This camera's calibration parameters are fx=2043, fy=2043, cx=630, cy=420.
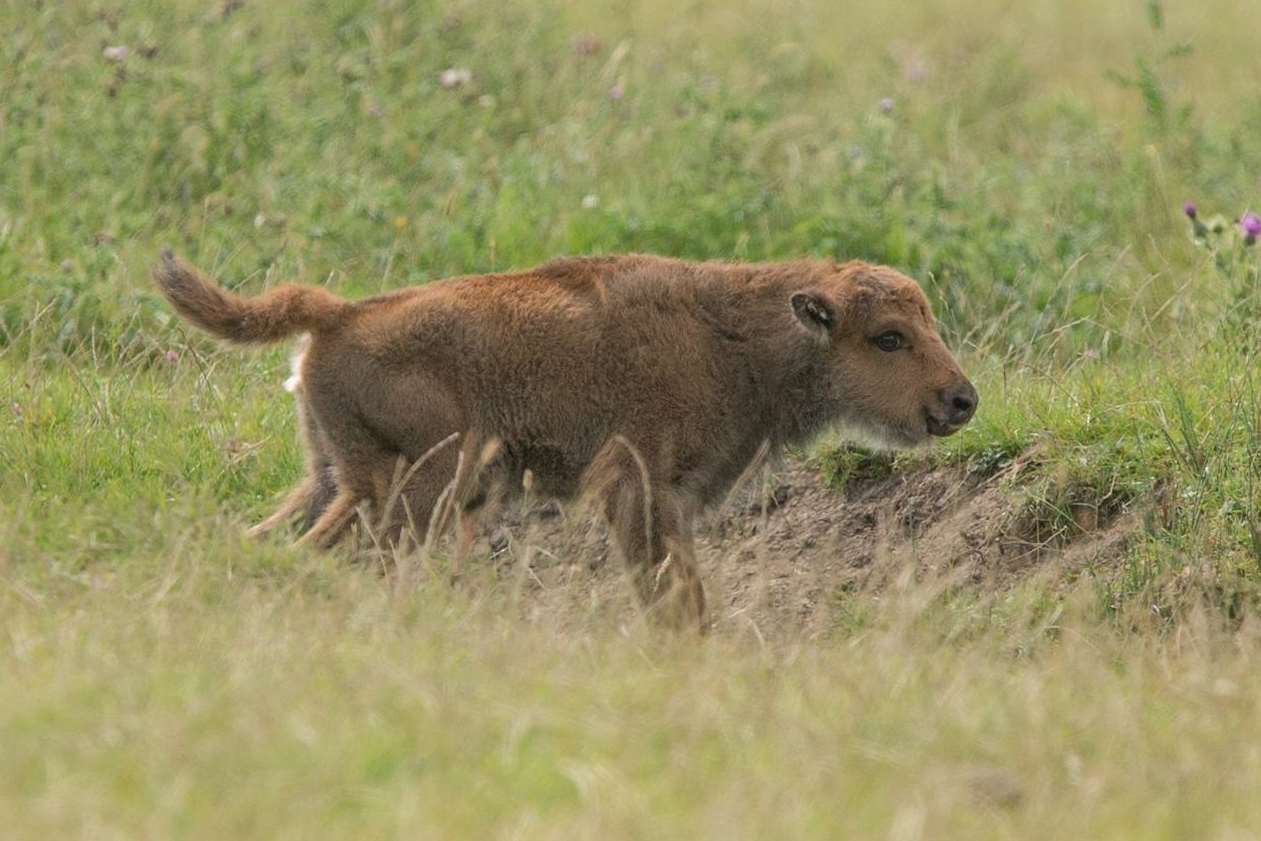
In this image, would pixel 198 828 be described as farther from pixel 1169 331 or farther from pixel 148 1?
pixel 148 1

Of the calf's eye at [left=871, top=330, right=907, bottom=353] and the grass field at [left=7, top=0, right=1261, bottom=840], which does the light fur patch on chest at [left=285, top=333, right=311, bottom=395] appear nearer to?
the grass field at [left=7, top=0, right=1261, bottom=840]

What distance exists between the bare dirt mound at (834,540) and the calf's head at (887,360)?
0.46 meters

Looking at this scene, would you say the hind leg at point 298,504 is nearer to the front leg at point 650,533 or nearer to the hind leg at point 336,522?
the hind leg at point 336,522

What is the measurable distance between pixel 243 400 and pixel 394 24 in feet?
14.3

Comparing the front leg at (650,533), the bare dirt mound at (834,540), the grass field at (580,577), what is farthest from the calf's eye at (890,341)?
the front leg at (650,533)

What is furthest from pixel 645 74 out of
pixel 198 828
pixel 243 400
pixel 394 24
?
pixel 198 828

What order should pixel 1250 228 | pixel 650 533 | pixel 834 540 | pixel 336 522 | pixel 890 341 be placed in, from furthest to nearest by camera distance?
1. pixel 1250 228
2. pixel 834 540
3. pixel 890 341
4. pixel 650 533
5. pixel 336 522

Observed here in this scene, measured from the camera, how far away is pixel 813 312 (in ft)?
23.8

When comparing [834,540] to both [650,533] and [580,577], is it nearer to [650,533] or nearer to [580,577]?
[580,577]

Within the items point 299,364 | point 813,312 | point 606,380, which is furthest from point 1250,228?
point 299,364

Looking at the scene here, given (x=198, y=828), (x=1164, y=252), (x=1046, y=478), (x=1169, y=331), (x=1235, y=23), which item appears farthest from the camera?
(x=1235, y=23)

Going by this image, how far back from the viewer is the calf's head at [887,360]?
287 inches

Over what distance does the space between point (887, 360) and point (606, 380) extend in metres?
1.06

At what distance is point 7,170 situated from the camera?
9.97 m
